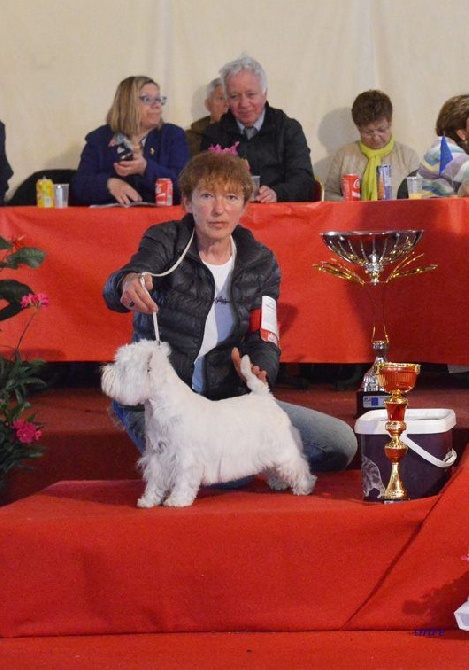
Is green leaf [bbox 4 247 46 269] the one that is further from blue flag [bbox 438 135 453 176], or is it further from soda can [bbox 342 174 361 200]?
blue flag [bbox 438 135 453 176]

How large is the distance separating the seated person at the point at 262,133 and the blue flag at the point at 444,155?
2.19 feet

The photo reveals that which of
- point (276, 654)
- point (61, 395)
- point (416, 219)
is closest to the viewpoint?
point (276, 654)

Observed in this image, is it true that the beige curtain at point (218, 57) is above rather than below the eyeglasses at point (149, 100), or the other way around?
above

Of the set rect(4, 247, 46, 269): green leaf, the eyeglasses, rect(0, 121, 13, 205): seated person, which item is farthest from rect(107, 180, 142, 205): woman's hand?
rect(0, 121, 13, 205): seated person

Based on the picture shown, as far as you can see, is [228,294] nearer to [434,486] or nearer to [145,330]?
[145,330]

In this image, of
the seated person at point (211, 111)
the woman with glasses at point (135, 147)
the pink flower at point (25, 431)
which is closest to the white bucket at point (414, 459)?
the pink flower at point (25, 431)

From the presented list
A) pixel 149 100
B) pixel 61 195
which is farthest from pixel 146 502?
pixel 149 100

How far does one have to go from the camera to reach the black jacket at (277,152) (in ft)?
14.9

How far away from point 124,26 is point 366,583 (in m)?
3.98

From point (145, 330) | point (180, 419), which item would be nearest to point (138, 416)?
point (145, 330)

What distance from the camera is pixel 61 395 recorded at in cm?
431

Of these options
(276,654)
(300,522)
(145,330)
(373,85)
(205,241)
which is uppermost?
(373,85)

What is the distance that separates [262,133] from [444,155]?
0.95 meters

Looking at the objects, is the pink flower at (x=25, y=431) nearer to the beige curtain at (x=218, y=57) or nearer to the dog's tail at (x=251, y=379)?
the dog's tail at (x=251, y=379)
